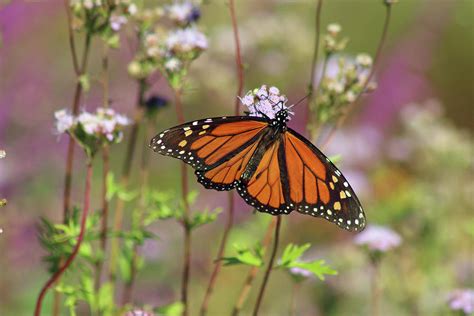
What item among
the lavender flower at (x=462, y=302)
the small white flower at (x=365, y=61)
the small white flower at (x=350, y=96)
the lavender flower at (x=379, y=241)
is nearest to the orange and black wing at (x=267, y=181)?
the small white flower at (x=350, y=96)

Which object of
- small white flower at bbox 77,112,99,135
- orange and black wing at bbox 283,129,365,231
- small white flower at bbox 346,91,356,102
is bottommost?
orange and black wing at bbox 283,129,365,231

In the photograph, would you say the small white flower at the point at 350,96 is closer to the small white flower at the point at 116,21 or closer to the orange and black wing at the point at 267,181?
the orange and black wing at the point at 267,181

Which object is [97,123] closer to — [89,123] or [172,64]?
[89,123]

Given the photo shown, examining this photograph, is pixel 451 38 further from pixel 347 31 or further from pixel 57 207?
pixel 57 207

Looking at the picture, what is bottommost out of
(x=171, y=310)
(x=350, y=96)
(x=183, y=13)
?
(x=171, y=310)

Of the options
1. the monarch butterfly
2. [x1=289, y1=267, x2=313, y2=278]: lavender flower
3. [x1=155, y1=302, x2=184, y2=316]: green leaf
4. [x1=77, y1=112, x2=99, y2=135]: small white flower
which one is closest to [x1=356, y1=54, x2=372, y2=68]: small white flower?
the monarch butterfly

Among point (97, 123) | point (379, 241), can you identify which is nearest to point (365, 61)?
point (379, 241)

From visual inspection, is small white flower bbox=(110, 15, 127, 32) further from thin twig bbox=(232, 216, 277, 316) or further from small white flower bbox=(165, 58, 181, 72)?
thin twig bbox=(232, 216, 277, 316)
